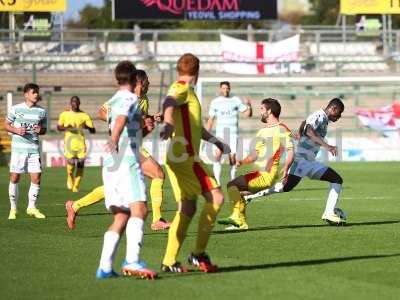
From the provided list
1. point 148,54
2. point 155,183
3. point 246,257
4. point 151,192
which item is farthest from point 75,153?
point 148,54

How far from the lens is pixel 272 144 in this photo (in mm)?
16078

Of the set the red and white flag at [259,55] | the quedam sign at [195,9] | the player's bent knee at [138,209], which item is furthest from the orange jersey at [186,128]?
the quedam sign at [195,9]

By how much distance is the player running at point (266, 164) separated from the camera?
15836mm

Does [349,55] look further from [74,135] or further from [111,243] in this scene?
[111,243]

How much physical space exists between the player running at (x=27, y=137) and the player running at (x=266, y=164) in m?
3.76

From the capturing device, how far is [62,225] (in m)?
17.1

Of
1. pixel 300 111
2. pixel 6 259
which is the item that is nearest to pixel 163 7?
pixel 300 111

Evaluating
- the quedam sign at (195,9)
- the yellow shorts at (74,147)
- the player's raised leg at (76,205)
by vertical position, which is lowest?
the yellow shorts at (74,147)

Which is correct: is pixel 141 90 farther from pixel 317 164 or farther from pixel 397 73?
pixel 397 73

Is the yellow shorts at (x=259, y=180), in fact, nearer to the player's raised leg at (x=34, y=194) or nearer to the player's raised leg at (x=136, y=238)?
the player's raised leg at (x=34, y=194)

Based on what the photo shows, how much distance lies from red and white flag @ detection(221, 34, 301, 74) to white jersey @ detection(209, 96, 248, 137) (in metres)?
17.7

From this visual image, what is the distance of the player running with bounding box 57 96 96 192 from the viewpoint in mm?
26578

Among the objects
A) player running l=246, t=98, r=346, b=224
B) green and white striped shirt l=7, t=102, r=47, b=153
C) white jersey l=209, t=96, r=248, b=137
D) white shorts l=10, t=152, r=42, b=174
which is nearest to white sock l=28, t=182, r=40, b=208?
white shorts l=10, t=152, r=42, b=174

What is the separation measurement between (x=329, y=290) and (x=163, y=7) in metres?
35.9
